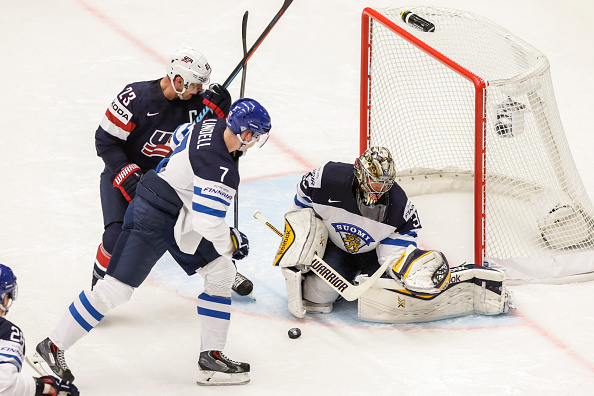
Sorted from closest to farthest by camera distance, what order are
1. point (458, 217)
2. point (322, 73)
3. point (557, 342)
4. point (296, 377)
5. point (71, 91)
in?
point (296, 377) < point (557, 342) < point (458, 217) < point (71, 91) < point (322, 73)

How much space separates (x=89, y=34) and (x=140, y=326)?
3799 mm

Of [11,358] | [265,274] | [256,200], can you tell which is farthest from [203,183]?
[256,200]

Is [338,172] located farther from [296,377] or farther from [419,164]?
[419,164]

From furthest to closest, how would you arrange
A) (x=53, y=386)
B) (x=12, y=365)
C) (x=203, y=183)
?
(x=203, y=183), (x=53, y=386), (x=12, y=365)

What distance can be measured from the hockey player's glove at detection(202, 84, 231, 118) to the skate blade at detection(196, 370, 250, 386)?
124 centimetres

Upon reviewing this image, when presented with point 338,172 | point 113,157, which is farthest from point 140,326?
point 338,172

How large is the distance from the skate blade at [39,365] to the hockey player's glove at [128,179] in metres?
0.87

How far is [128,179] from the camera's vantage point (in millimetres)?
4277

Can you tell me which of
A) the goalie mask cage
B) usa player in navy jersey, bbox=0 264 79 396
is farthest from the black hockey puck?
usa player in navy jersey, bbox=0 264 79 396

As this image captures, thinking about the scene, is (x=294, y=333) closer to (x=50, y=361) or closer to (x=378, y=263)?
(x=378, y=263)

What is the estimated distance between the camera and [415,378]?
12.8ft

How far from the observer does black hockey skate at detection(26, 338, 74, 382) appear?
3645 millimetres

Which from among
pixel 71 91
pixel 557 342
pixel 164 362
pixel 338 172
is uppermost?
pixel 338 172

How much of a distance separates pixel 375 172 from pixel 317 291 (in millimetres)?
629
